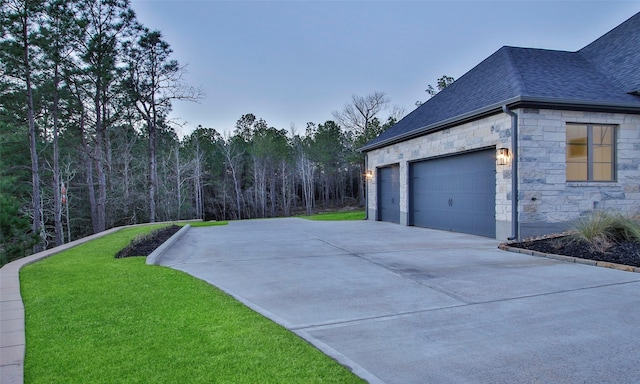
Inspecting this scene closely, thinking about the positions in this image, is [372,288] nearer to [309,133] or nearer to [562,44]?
[562,44]

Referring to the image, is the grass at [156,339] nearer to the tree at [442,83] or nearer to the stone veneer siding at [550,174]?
the stone veneer siding at [550,174]

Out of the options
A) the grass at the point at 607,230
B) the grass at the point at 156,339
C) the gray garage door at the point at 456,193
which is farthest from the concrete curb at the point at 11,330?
the gray garage door at the point at 456,193

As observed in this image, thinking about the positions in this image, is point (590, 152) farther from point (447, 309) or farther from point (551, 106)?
point (447, 309)

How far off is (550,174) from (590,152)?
1.40m

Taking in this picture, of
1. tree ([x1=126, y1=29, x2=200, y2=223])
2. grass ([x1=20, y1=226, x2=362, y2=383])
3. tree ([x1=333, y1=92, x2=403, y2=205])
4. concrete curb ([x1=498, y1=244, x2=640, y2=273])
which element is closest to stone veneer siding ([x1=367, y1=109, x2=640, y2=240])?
concrete curb ([x1=498, y1=244, x2=640, y2=273])

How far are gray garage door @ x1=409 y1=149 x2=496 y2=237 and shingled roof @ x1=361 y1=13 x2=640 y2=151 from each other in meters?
1.12

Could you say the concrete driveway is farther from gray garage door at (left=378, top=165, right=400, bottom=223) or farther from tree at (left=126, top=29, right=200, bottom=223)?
A: tree at (left=126, top=29, right=200, bottom=223)

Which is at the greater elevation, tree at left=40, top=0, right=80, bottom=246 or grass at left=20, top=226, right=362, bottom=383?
tree at left=40, top=0, right=80, bottom=246

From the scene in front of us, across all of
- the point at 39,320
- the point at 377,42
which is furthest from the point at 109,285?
the point at 377,42

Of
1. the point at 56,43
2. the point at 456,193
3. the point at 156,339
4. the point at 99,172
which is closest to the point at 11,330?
the point at 156,339

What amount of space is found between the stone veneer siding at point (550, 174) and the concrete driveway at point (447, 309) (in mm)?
1930

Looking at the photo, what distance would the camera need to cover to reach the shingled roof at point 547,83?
8.86m

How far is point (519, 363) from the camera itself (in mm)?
2697

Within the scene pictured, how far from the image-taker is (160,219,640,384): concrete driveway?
2676mm
